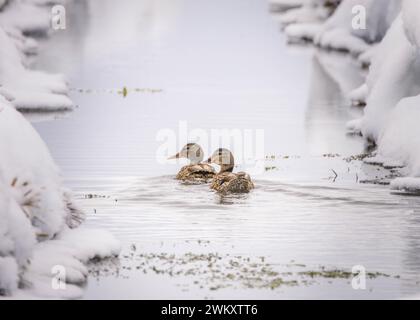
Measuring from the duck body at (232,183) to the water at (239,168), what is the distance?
0.60 ft

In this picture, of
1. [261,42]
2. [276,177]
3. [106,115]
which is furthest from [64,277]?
[261,42]

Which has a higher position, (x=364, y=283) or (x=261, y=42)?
(x=261, y=42)

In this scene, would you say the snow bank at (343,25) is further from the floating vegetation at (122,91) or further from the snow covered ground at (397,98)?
the snow covered ground at (397,98)

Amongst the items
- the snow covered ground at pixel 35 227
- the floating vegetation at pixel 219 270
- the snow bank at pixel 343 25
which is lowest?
the floating vegetation at pixel 219 270

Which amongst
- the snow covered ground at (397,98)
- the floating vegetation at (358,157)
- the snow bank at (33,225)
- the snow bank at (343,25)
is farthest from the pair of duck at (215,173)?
the snow bank at (343,25)

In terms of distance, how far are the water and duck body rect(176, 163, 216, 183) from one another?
0.84ft

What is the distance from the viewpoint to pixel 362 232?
17.1 meters

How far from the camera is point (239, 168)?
76.6 ft

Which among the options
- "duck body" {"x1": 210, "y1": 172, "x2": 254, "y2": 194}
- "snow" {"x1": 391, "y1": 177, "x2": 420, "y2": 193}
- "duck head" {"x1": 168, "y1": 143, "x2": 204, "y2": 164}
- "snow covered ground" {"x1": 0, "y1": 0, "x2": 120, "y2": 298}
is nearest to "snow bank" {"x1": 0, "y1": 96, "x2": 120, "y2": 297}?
"snow covered ground" {"x1": 0, "y1": 0, "x2": 120, "y2": 298}

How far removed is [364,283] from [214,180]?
6.76 meters

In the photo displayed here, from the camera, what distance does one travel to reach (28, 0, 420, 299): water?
1453 centimetres

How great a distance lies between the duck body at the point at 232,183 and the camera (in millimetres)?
20219

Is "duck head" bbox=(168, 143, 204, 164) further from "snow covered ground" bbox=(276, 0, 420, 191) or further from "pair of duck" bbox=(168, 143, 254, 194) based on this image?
"snow covered ground" bbox=(276, 0, 420, 191)
